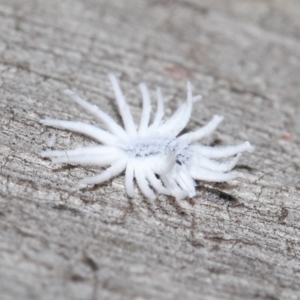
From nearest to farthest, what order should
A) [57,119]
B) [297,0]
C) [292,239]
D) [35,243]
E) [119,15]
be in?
[35,243], [292,239], [57,119], [119,15], [297,0]

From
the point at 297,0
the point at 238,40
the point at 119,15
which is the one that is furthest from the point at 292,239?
the point at 297,0

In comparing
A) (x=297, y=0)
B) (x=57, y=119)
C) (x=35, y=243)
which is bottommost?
(x=35, y=243)

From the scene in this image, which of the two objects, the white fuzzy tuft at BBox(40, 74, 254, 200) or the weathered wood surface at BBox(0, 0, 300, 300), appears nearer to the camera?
the weathered wood surface at BBox(0, 0, 300, 300)

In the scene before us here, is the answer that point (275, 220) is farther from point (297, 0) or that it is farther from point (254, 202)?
point (297, 0)

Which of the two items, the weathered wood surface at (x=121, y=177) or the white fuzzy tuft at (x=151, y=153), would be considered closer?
the weathered wood surface at (x=121, y=177)

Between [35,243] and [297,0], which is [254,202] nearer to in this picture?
[35,243]

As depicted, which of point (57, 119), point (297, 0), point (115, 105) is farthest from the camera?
point (297, 0)

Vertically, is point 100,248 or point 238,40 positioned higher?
point 238,40

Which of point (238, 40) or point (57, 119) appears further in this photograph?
point (238, 40)
